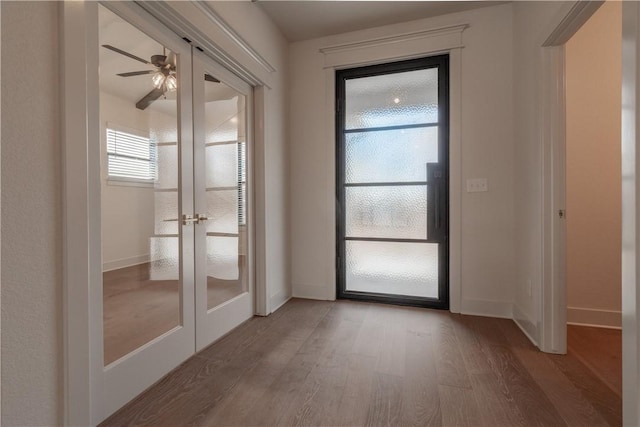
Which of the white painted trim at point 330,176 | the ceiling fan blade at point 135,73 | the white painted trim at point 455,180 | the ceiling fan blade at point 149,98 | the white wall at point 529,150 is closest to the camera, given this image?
the ceiling fan blade at point 135,73

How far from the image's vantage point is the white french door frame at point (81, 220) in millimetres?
1122

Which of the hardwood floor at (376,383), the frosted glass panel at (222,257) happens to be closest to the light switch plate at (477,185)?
the hardwood floor at (376,383)

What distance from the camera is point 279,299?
2.84 metres

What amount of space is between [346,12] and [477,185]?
75.3 inches

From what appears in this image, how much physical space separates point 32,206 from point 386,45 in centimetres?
287

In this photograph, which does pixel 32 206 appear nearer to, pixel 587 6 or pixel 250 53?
pixel 250 53

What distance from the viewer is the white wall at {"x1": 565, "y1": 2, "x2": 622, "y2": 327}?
2.32 meters

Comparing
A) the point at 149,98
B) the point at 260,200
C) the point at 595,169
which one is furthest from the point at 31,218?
the point at 595,169

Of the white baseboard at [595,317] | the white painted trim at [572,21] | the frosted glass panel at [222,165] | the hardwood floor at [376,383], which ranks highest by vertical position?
the white painted trim at [572,21]

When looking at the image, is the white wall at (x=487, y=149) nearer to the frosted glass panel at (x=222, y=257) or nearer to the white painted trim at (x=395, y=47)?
the white painted trim at (x=395, y=47)

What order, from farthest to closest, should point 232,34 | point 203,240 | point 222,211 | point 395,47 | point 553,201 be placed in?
point 395,47 → point 222,211 → point 232,34 → point 203,240 → point 553,201

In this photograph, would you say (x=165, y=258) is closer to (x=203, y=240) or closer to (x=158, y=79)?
(x=203, y=240)

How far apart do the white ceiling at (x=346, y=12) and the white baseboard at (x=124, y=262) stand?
220 cm

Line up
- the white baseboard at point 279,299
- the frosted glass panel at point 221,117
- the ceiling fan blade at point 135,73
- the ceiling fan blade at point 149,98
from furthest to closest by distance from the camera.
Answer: the white baseboard at point 279,299 → the frosted glass panel at point 221,117 → the ceiling fan blade at point 149,98 → the ceiling fan blade at point 135,73
